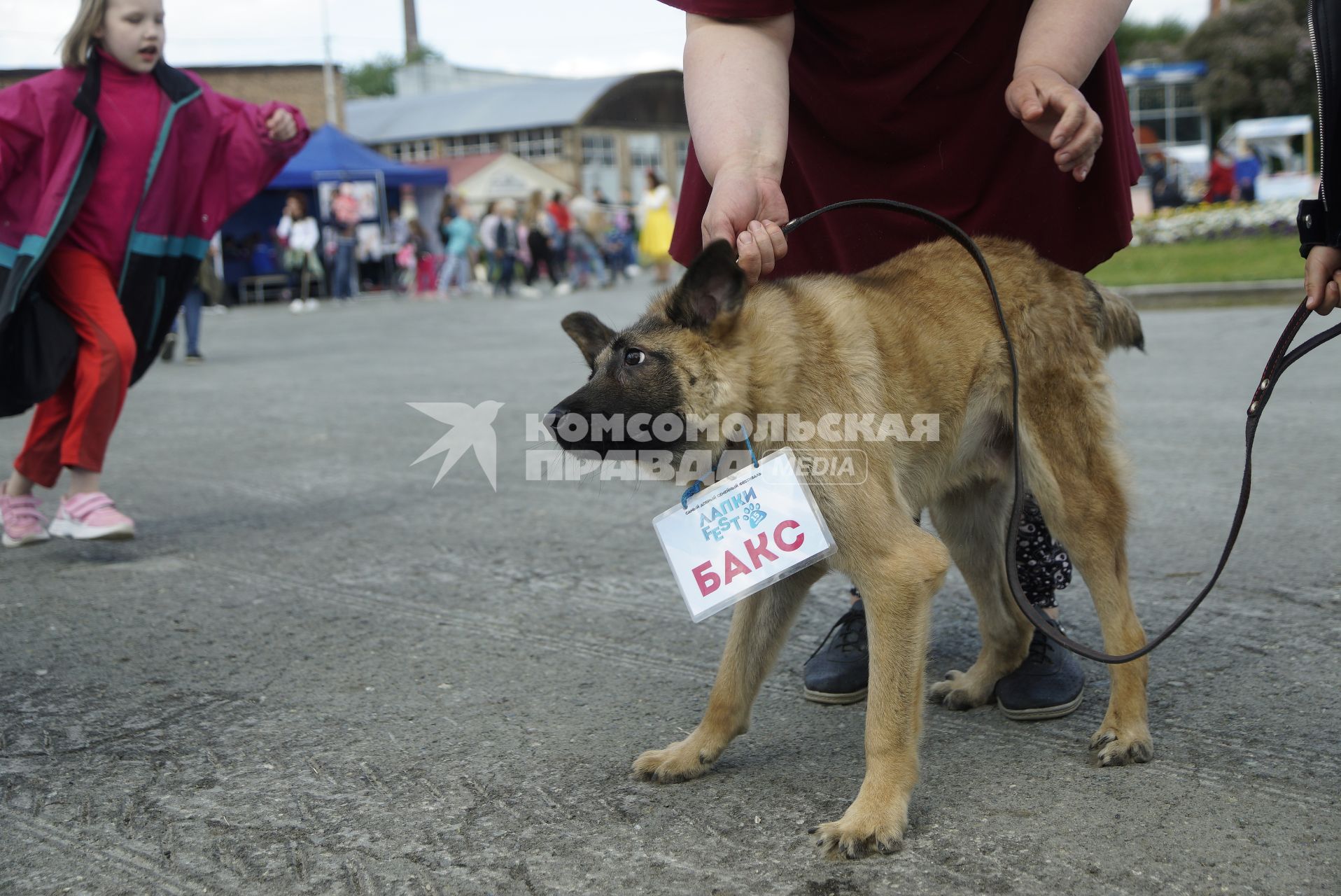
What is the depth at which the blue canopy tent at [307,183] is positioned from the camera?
26.6 metres

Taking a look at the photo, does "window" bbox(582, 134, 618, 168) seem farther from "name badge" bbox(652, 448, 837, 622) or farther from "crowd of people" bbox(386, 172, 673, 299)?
"name badge" bbox(652, 448, 837, 622)

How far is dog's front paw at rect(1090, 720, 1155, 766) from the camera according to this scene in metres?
2.72

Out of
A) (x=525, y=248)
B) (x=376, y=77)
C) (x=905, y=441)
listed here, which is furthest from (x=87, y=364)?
(x=376, y=77)

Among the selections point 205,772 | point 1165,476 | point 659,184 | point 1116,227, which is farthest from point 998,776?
point 659,184

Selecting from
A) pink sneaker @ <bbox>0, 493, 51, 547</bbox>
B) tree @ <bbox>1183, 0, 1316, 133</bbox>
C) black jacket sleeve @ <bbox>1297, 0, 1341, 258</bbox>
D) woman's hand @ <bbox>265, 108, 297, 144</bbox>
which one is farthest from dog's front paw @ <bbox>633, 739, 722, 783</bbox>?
tree @ <bbox>1183, 0, 1316, 133</bbox>

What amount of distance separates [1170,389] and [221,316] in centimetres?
1922

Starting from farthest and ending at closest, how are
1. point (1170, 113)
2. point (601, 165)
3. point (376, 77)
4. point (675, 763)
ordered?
point (376, 77) < point (601, 165) < point (1170, 113) < point (675, 763)

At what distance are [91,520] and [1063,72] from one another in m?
4.18

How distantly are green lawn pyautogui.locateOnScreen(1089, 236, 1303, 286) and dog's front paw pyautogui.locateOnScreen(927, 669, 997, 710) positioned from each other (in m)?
11.1

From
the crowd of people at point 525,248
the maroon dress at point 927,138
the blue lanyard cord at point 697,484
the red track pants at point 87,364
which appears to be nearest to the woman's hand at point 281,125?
the red track pants at point 87,364

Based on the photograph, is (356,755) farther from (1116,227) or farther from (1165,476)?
(1165,476)

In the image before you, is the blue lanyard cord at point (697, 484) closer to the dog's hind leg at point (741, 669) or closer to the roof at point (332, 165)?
the dog's hind leg at point (741, 669)

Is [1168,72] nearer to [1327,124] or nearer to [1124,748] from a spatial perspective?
[1327,124]

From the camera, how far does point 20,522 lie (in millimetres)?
5133
